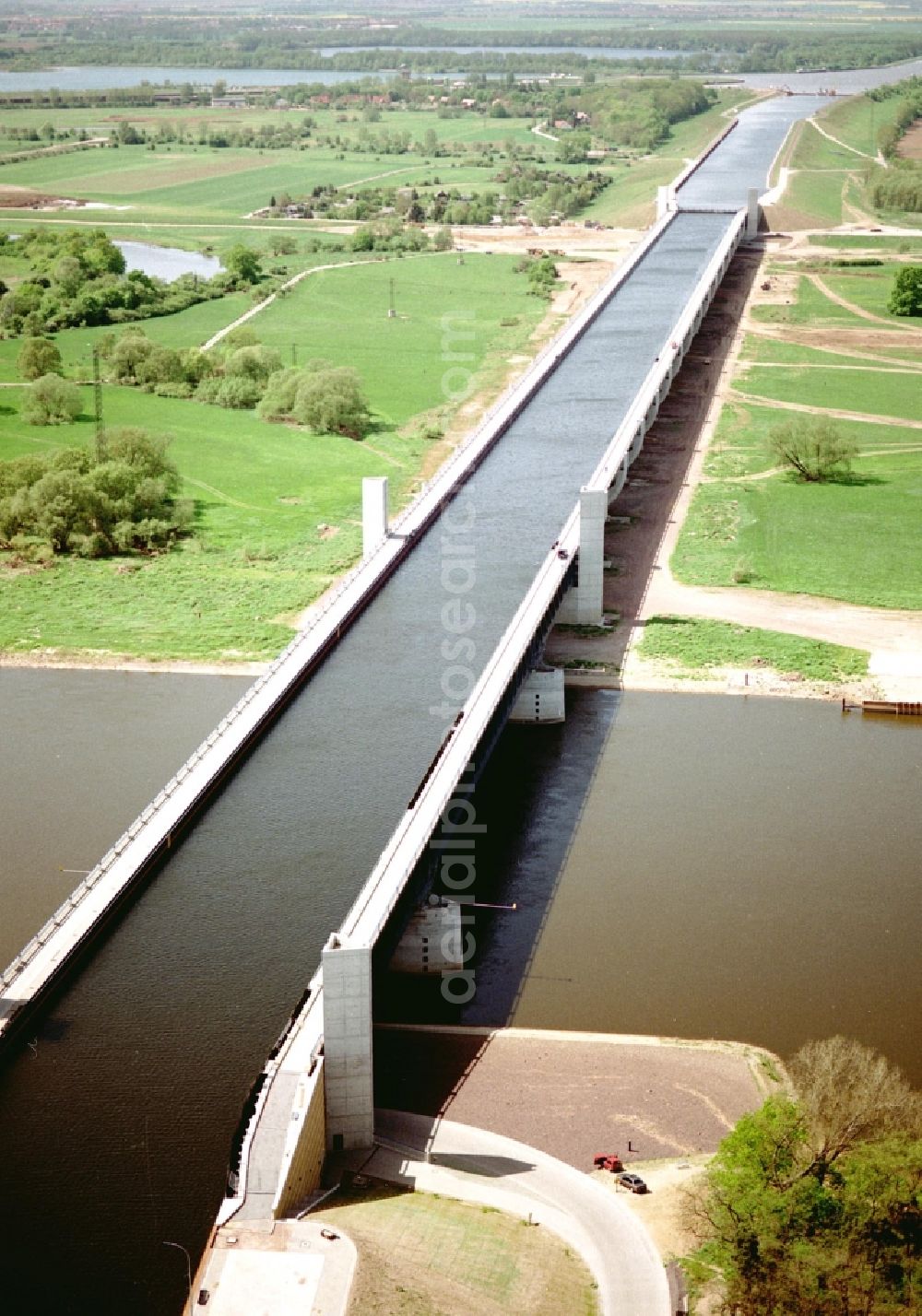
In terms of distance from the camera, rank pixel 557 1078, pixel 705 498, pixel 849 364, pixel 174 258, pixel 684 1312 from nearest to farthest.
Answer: pixel 684 1312, pixel 557 1078, pixel 705 498, pixel 849 364, pixel 174 258

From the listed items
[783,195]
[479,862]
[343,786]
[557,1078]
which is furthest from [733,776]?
[783,195]

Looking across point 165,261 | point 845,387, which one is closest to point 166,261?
point 165,261

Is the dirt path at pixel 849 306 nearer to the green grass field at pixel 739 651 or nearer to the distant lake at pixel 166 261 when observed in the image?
the distant lake at pixel 166 261

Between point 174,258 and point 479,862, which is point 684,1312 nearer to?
point 479,862

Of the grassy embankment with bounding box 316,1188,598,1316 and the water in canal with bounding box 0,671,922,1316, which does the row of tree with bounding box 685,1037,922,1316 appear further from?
the water in canal with bounding box 0,671,922,1316

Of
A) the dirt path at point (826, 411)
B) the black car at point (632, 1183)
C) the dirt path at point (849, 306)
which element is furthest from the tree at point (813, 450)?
the black car at point (632, 1183)
